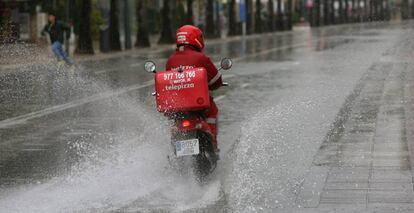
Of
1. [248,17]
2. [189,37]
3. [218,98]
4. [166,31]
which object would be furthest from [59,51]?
[248,17]

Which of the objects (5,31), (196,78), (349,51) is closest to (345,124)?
(196,78)

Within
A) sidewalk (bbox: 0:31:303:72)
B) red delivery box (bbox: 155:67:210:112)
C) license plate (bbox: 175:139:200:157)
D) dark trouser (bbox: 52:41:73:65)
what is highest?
red delivery box (bbox: 155:67:210:112)

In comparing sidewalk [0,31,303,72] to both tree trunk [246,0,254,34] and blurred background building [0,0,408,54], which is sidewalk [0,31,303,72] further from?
tree trunk [246,0,254,34]

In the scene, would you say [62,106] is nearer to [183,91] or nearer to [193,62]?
[193,62]

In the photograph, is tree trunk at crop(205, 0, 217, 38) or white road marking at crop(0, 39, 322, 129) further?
tree trunk at crop(205, 0, 217, 38)

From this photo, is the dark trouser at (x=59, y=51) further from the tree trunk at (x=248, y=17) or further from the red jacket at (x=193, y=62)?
the tree trunk at (x=248, y=17)

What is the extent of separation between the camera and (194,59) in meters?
10.6

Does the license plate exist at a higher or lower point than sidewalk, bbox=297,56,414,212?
higher

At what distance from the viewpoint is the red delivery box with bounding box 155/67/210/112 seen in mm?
10227

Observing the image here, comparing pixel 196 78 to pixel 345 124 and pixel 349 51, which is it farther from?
pixel 349 51

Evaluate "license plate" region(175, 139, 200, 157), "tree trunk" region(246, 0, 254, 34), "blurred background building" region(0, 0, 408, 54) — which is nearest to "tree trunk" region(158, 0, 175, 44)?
"blurred background building" region(0, 0, 408, 54)

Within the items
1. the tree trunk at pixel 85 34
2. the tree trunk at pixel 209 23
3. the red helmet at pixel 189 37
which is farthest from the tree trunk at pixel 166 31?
the red helmet at pixel 189 37

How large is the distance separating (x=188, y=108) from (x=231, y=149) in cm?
259

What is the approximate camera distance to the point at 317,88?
22.0m
